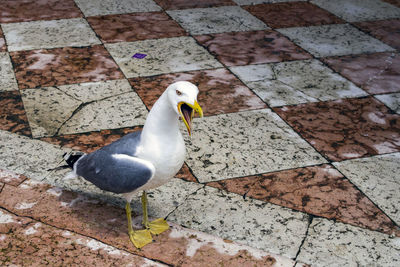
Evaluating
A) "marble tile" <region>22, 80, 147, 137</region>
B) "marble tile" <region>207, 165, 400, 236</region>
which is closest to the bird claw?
"marble tile" <region>207, 165, 400, 236</region>

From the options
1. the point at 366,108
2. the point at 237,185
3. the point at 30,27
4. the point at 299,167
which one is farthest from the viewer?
the point at 30,27

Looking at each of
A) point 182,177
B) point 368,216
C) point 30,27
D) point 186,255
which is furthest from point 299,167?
point 30,27

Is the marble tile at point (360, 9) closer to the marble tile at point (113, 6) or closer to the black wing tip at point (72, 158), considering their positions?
the marble tile at point (113, 6)

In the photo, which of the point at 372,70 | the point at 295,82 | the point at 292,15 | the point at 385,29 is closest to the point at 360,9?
the point at 385,29

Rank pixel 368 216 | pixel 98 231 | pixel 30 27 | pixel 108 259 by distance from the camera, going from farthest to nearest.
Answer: pixel 30 27 → pixel 368 216 → pixel 98 231 → pixel 108 259

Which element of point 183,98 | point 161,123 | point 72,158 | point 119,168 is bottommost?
point 72,158

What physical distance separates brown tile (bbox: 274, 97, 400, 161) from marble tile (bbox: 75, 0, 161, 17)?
9.29 feet

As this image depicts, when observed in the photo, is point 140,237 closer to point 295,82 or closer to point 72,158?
point 72,158

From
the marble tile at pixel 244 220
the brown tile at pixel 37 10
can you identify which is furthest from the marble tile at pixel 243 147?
the brown tile at pixel 37 10

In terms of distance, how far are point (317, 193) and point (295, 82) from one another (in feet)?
5.54

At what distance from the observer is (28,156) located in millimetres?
3379

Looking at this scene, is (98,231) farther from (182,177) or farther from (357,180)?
(357,180)

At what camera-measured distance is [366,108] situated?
4.26 meters

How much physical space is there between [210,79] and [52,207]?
215 centimetres
